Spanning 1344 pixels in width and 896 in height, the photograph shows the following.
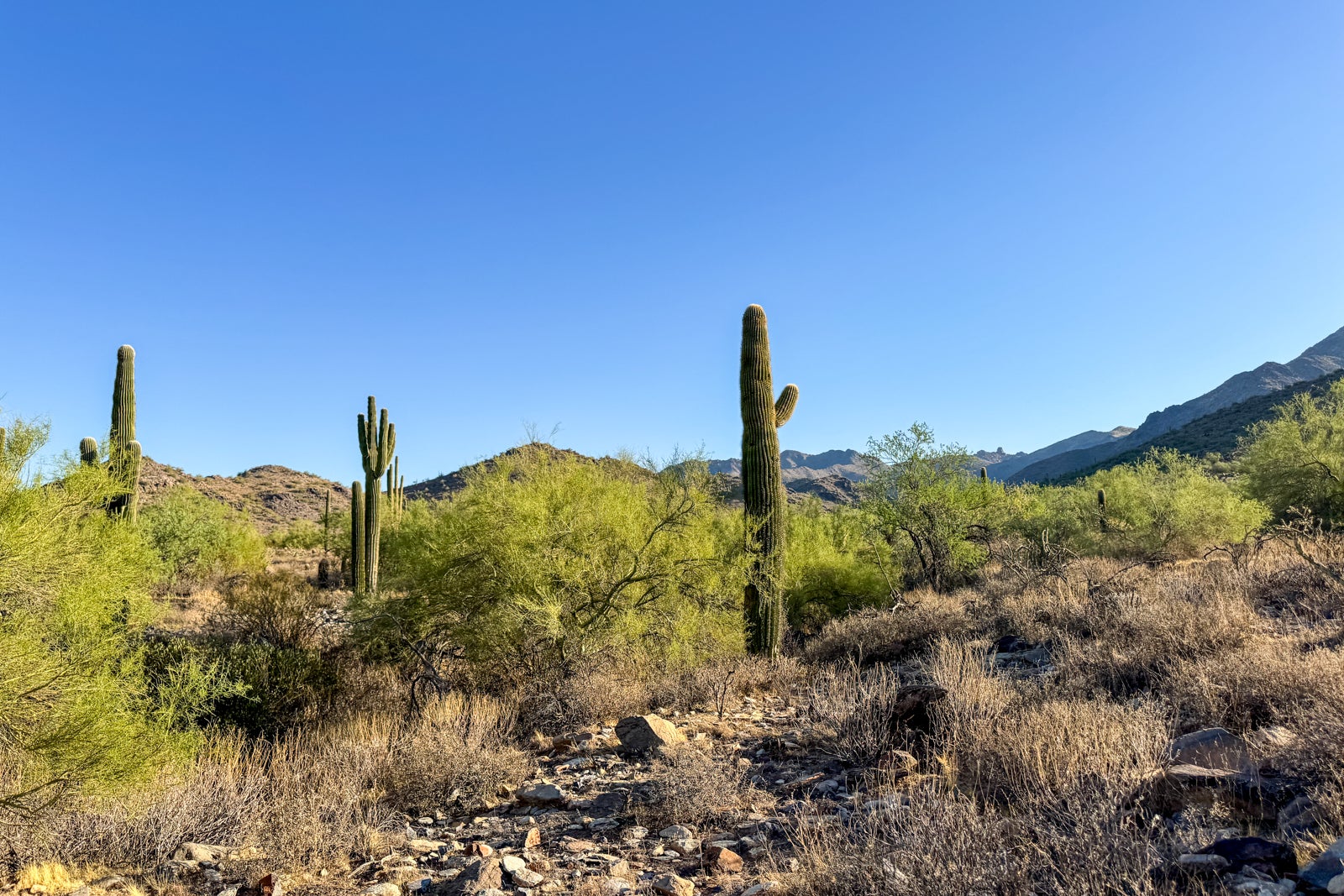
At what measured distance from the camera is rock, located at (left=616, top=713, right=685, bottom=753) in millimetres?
7109

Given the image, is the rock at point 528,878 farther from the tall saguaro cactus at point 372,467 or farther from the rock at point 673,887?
the tall saguaro cactus at point 372,467

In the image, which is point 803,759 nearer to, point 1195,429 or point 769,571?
point 769,571

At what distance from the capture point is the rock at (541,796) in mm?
6062

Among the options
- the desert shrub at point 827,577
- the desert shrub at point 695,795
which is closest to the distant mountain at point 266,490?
the desert shrub at point 827,577

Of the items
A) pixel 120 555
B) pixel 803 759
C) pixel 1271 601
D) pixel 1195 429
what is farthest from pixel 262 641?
pixel 1195 429

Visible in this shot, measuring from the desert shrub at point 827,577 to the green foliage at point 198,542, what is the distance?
1910 cm

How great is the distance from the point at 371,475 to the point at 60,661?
17346 millimetres

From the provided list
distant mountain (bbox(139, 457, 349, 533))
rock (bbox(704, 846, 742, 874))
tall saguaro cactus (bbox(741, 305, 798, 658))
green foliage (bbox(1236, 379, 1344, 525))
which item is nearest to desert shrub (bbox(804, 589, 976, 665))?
tall saguaro cactus (bbox(741, 305, 798, 658))

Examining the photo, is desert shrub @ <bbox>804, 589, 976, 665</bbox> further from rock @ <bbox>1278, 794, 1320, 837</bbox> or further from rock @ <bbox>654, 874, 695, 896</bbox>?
rock @ <bbox>1278, 794, 1320, 837</bbox>

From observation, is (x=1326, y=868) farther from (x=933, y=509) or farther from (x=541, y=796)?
(x=933, y=509)

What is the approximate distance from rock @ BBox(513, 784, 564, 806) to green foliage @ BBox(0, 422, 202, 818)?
2.63 meters

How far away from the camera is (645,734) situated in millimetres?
7227

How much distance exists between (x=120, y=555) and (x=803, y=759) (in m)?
6.26

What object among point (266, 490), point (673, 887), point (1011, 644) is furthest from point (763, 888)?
point (266, 490)
